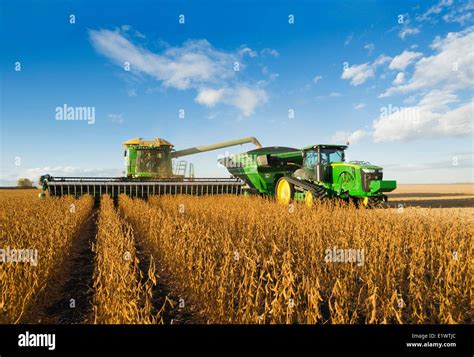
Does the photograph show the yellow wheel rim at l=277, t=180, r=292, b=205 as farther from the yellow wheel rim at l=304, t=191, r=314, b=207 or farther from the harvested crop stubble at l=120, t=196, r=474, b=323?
the harvested crop stubble at l=120, t=196, r=474, b=323

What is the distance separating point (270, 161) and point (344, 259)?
873cm

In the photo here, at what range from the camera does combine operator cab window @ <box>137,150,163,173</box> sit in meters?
15.8

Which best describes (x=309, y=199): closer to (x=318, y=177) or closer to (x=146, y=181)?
(x=318, y=177)

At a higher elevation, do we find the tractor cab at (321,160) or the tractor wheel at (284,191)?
the tractor cab at (321,160)

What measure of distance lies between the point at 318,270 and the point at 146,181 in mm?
11721

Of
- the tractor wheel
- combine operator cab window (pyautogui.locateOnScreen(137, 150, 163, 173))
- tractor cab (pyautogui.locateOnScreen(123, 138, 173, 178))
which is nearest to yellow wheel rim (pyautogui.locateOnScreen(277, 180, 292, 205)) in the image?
the tractor wheel

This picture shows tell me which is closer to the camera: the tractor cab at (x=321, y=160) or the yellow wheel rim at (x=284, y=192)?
the tractor cab at (x=321, y=160)

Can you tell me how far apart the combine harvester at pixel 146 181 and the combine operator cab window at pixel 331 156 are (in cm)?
544

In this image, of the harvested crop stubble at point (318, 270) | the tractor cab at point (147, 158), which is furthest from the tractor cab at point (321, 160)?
the tractor cab at point (147, 158)

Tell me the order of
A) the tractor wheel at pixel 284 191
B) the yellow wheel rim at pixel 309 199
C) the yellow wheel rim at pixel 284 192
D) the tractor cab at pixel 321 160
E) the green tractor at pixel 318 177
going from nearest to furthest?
1. the green tractor at pixel 318 177
2. the yellow wheel rim at pixel 309 199
3. the tractor cab at pixel 321 160
4. the tractor wheel at pixel 284 191
5. the yellow wheel rim at pixel 284 192

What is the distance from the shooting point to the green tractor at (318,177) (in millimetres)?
9094

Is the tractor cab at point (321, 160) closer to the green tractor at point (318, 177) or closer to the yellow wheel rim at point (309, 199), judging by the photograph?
the green tractor at point (318, 177)
